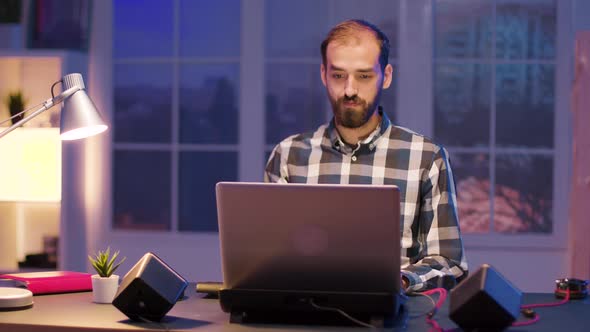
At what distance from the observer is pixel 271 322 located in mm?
1942

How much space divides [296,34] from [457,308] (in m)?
6.22

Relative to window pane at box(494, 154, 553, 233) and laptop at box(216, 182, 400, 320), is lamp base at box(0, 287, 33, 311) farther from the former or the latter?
window pane at box(494, 154, 553, 233)

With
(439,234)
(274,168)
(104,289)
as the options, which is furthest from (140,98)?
(104,289)

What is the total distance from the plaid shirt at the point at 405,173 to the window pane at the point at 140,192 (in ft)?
15.7

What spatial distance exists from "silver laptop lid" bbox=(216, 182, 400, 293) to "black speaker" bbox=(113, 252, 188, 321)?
0.56ft

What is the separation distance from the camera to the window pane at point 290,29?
7785mm

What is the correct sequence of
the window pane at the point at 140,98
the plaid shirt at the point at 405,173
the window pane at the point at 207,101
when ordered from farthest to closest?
the window pane at the point at 140,98 → the window pane at the point at 207,101 → the plaid shirt at the point at 405,173

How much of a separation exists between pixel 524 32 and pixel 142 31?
11.3 ft

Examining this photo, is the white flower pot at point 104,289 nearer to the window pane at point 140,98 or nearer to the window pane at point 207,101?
the window pane at point 207,101

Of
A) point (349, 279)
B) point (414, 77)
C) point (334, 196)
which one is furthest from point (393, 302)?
point (414, 77)

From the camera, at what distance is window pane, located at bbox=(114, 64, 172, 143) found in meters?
8.59

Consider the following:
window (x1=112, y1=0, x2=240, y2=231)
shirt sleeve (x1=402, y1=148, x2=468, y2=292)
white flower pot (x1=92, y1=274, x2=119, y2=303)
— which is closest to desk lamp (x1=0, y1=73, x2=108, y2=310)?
white flower pot (x1=92, y1=274, x2=119, y2=303)

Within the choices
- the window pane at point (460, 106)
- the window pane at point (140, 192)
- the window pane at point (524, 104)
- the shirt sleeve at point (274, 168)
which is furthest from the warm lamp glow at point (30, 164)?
the window pane at point (524, 104)

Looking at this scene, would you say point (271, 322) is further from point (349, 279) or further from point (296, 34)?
point (296, 34)
